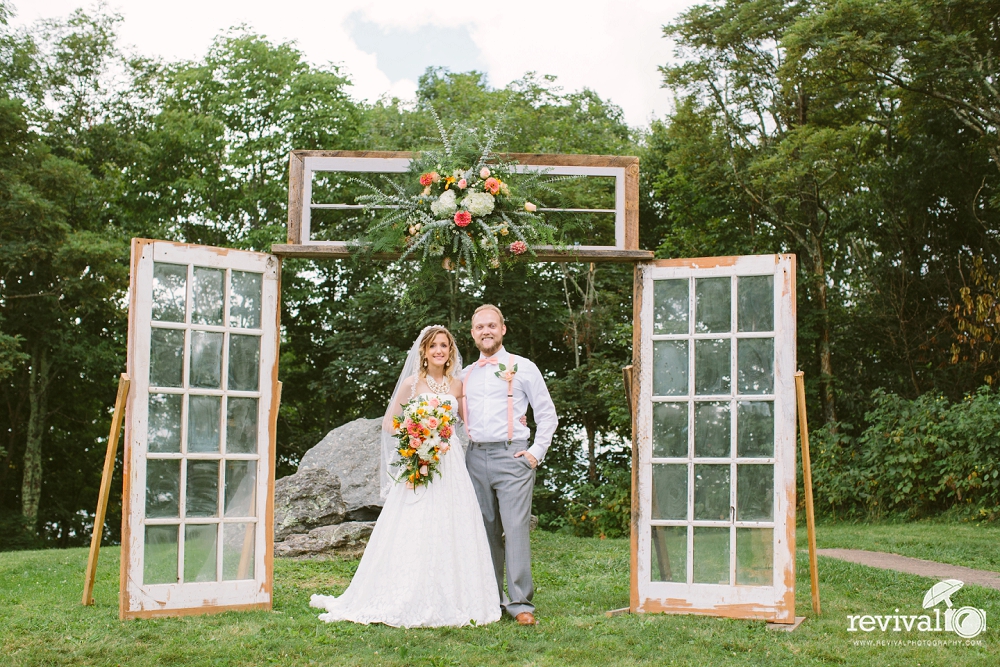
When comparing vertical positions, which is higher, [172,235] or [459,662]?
[172,235]

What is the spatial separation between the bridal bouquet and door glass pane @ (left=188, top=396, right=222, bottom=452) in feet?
3.71

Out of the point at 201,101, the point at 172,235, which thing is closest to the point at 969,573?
the point at 172,235

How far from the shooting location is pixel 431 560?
530cm

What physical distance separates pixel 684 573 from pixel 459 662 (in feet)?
5.83

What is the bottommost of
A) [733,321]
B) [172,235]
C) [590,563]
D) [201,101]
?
[590,563]

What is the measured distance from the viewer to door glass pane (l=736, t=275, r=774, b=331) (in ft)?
→ 18.3

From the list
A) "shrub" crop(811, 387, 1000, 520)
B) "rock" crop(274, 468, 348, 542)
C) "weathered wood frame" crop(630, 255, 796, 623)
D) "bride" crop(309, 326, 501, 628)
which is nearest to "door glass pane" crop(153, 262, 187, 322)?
"bride" crop(309, 326, 501, 628)

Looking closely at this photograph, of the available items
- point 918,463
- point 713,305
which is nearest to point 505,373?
point 713,305

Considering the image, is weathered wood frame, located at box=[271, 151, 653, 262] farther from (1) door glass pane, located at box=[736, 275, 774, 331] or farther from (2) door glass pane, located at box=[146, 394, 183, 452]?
(2) door glass pane, located at box=[146, 394, 183, 452]

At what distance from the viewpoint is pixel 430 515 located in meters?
5.41

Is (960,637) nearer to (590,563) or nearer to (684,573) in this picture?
(684,573)

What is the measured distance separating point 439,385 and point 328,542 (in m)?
3.52

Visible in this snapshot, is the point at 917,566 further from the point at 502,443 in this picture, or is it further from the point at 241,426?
the point at 241,426

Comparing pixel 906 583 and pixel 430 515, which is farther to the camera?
pixel 906 583
